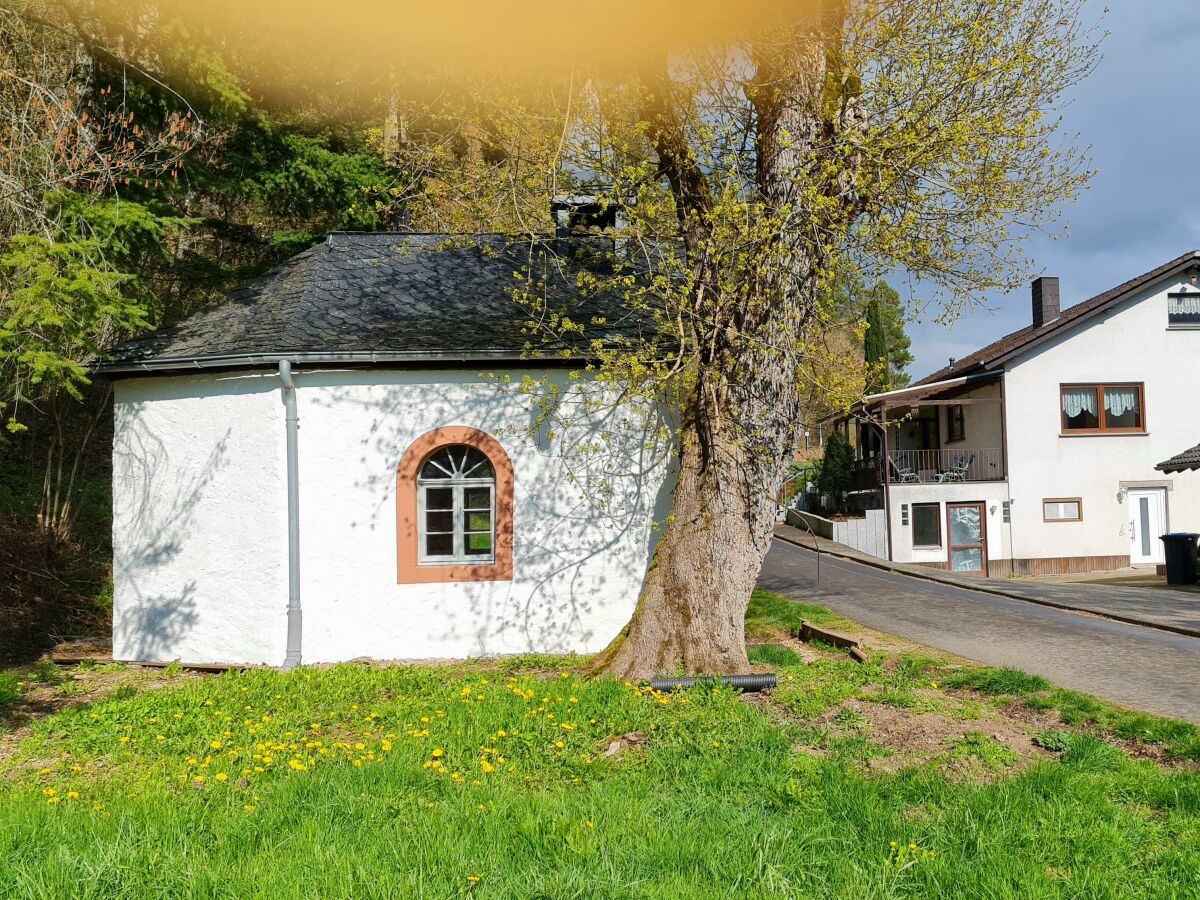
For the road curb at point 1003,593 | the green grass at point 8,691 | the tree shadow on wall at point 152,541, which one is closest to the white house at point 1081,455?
the road curb at point 1003,593

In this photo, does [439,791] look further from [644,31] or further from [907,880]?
[644,31]

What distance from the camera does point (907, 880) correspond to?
12.3 feet

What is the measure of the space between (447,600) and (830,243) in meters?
5.99

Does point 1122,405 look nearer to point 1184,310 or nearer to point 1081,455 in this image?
point 1081,455

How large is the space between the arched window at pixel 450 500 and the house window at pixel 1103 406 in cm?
2219

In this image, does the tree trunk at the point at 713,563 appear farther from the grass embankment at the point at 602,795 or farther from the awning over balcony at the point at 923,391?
the awning over balcony at the point at 923,391

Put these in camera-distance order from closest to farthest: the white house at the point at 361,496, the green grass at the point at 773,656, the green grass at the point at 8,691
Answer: the green grass at the point at 8,691 → the green grass at the point at 773,656 → the white house at the point at 361,496

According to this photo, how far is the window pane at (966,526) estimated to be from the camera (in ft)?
86.4

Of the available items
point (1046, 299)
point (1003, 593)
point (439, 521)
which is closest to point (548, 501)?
point (439, 521)

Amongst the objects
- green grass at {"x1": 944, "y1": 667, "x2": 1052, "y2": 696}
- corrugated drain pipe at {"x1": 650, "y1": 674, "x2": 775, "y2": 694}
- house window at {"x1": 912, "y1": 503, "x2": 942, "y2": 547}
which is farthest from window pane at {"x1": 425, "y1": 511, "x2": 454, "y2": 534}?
house window at {"x1": 912, "y1": 503, "x2": 942, "y2": 547}

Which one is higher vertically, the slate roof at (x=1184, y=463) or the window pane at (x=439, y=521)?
the slate roof at (x=1184, y=463)

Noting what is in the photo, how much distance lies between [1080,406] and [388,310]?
23.4m

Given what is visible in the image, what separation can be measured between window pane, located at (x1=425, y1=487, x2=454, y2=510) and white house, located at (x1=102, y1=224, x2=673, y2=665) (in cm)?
2

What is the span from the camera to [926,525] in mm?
26516
